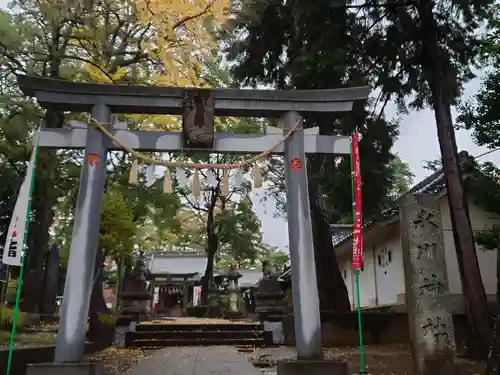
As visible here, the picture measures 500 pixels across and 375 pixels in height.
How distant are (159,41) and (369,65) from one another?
208 inches

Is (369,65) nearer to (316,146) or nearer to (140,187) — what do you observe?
(316,146)

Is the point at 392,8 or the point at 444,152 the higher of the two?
the point at 392,8

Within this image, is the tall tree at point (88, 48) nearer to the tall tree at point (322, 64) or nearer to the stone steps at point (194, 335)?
the tall tree at point (322, 64)

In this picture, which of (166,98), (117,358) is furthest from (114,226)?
(166,98)

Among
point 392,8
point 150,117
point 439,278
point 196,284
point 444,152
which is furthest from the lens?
point 196,284

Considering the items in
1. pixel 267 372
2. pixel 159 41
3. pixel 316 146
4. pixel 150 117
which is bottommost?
pixel 267 372

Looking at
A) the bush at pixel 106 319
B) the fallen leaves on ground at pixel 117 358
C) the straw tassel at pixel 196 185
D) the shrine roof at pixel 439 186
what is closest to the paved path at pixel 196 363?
the fallen leaves on ground at pixel 117 358

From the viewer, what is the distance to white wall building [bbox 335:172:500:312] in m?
13.8

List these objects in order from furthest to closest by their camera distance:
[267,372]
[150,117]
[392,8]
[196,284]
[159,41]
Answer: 1. [196,284]
2. [150,117]
3. [159,41]
4. [392,8]
5. [267,372]

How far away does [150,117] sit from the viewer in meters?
12.7

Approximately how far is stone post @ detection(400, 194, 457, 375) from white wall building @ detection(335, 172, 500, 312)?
6.23m

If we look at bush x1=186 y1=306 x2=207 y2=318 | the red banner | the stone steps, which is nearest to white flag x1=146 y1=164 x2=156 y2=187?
the red banner

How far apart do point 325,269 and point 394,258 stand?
154 inches

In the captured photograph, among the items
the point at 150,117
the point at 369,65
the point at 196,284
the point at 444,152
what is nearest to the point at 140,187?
the point at 150,117
